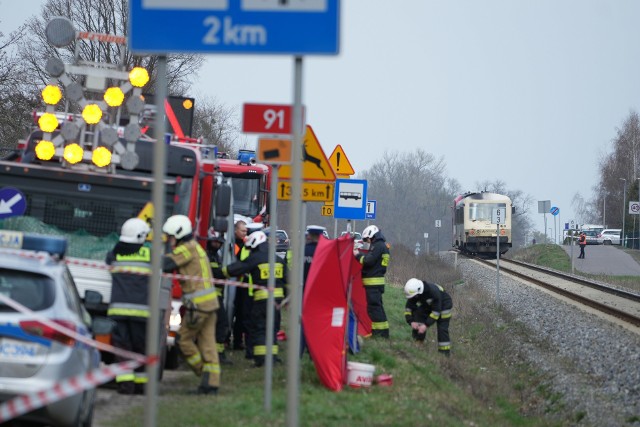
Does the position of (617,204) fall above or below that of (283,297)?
above

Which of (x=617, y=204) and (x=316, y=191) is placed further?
(x=617, y=204)

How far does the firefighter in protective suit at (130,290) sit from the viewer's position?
11.6 meters

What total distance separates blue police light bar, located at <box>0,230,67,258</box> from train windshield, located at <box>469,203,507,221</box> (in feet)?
166

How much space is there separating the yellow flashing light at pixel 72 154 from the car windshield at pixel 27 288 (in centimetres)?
561

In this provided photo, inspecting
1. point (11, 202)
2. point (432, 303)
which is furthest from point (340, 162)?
point (11, 202)

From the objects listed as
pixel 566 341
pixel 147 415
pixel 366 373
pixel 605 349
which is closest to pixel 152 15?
pixel 147 415

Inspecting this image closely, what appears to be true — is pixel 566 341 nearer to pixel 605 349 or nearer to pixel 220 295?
pixel 605 349

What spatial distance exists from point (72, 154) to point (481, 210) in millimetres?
46749

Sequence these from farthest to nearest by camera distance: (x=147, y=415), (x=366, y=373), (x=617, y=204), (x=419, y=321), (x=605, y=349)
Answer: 1. (x=617, y=204)
2. (x=605, y=349)
3. (x=419, y=321)
4. (x=366, y=373)
5. (x=147, y=415)

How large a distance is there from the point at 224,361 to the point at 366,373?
115 inches

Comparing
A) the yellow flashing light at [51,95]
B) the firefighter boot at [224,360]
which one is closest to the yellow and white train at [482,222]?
the firefighter boot at [224,360]

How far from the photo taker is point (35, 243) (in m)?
9.34

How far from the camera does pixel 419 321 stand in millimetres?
17797

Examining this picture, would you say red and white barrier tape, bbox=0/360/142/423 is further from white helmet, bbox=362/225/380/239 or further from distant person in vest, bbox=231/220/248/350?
white helmet, bbox=362/225/380/239
